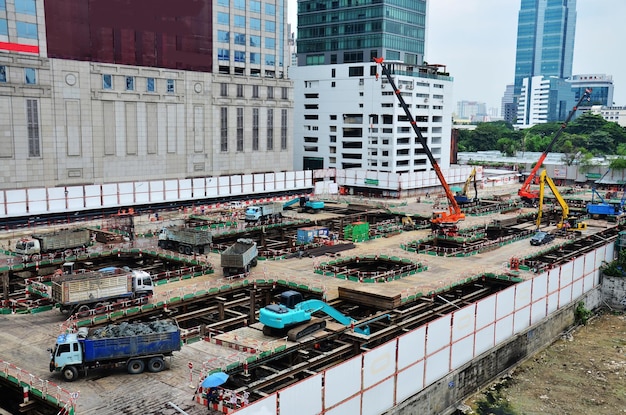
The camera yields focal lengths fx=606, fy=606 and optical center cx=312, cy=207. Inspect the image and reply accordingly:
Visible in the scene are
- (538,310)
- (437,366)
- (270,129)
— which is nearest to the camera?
(437,366)

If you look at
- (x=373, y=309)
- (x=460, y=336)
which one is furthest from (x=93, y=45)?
(x=460, y=336)

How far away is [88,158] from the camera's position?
87875 millimetres

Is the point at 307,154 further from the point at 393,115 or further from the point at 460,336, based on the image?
the point at 460,336

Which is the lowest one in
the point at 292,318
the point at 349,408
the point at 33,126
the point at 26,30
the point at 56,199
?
the point at 349,408

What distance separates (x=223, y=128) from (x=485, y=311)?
239 ft

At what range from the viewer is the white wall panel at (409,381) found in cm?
3369

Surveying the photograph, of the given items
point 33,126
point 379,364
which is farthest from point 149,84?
point 379,364

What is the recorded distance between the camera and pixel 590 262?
5884 centimetres

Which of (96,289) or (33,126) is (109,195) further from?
(96,289)

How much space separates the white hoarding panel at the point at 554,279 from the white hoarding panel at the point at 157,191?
59.8 metres

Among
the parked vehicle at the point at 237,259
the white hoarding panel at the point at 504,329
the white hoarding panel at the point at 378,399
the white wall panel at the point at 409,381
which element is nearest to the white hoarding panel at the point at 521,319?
the white hoarding panel at the point at 504,329

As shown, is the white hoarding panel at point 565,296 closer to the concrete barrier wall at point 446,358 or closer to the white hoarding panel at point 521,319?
the concrete barrier wall at point 446,358

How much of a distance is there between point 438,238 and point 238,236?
81.9 feet

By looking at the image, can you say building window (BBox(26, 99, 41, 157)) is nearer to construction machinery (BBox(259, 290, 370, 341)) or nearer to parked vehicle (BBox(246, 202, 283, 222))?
parked vehicle (BBox(246, 202, 283, 222))
